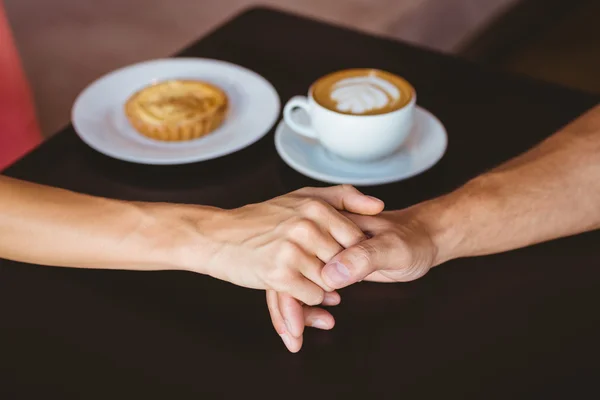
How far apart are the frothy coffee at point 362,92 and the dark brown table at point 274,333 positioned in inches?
3.9

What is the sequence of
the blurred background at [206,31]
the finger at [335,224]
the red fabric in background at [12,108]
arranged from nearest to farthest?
the finger at [335,224] → the red fabric in background at [12,108] → the blurred background at [206,31]

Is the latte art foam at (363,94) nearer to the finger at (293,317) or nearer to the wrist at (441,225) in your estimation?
the wrist at (441,225)

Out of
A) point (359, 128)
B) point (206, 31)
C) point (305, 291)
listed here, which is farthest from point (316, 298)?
point (206, 31)

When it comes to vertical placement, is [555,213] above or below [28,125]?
above

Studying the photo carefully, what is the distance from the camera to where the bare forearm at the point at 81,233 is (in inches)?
29.0

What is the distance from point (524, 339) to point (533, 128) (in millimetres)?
421

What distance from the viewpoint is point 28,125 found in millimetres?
1366

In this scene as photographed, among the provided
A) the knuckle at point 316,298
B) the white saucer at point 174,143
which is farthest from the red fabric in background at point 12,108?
the knuckle at point 316,298

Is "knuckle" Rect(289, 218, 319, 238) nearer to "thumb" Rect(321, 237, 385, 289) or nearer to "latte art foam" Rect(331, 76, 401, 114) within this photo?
"thumb" Rect(321, 237, 385, 289)

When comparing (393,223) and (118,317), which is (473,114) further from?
(118,317)

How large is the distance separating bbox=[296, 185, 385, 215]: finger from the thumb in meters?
0.06

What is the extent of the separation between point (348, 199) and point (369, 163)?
16 centimetres

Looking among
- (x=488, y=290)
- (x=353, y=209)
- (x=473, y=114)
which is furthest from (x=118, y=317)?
(x=473, y=114)

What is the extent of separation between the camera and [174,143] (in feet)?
3.18
